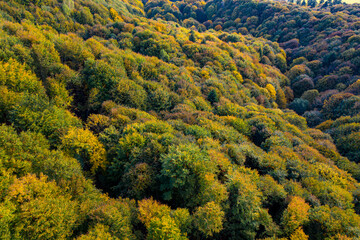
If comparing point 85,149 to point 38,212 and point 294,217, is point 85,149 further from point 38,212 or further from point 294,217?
point 294,217

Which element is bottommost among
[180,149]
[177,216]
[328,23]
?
[177,216]

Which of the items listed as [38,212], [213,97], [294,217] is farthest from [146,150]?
[213,97]

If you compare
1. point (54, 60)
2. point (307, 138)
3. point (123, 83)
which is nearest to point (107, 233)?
point (123, 83)

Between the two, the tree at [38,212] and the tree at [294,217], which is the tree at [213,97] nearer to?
the tree at [294,217]

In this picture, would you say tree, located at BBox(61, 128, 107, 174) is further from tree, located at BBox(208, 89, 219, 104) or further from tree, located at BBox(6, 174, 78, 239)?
tree, located at BBox(208, 89, 219, 104)

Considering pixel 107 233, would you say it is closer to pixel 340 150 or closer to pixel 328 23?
pixel 340 150

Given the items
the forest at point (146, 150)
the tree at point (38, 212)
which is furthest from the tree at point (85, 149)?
the tree at point (38, 212)

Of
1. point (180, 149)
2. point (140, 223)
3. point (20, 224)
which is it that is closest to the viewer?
point (20, 224)

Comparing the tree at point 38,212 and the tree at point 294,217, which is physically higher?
the tree at point 38,212
